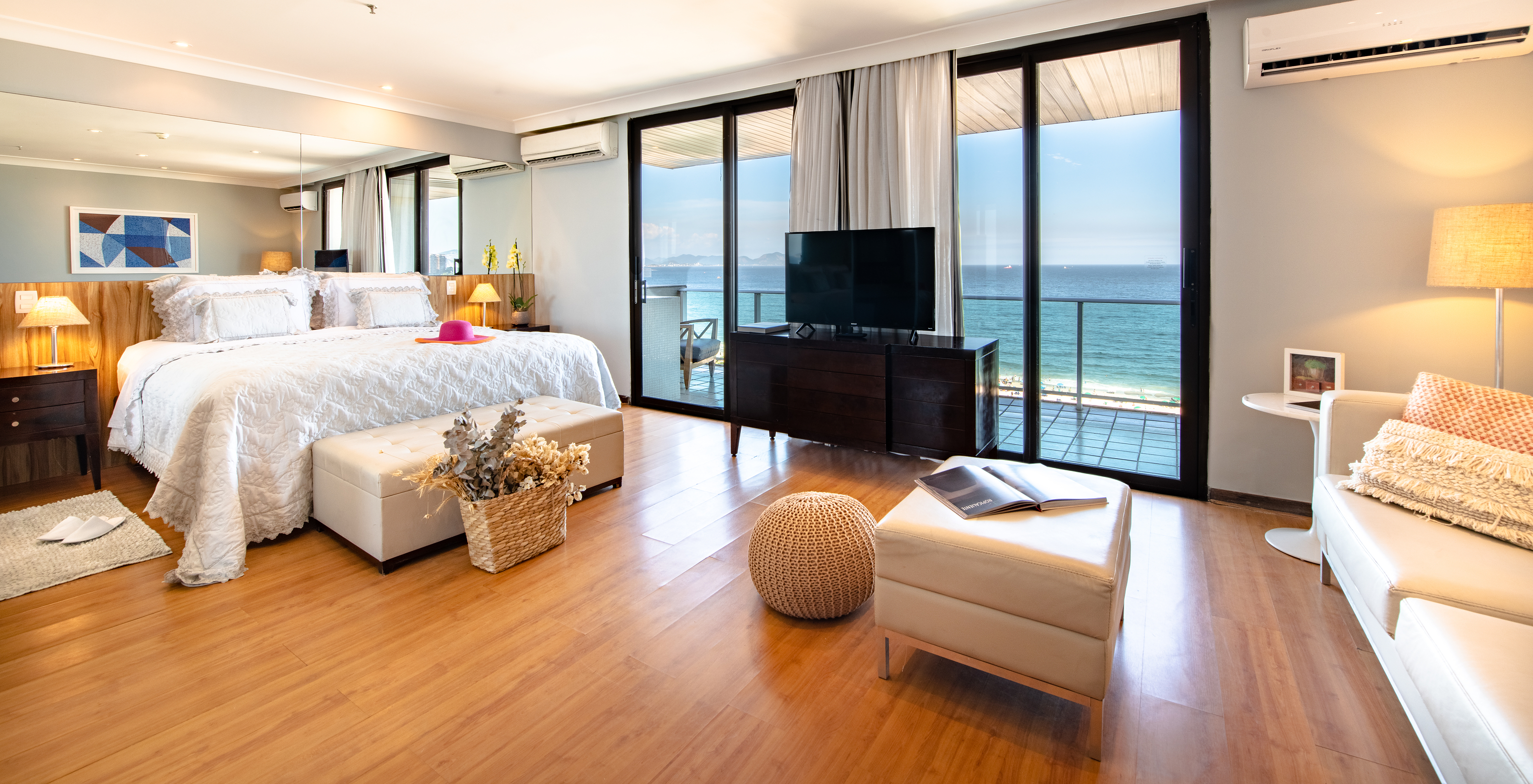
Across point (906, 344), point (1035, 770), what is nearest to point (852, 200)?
point (906, 344)

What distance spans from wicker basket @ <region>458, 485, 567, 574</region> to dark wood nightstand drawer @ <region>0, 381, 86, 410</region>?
2324mm

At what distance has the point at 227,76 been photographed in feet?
14.5

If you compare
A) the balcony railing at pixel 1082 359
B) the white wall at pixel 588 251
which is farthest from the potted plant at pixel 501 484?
the white wall at pixel 588 251

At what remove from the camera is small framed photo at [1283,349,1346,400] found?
3008mm

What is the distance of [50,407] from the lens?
11.2ft

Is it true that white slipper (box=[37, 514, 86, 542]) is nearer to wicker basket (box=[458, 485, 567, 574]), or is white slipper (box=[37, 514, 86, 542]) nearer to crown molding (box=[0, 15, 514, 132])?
wicker basket (box=[458, 485, 567, 574])

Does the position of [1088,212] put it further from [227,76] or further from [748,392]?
[227,76]

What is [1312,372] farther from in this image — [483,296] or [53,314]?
[53,314]

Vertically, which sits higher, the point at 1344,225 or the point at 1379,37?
the point at 1379,37

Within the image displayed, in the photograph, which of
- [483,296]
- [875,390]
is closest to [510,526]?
[875,390]

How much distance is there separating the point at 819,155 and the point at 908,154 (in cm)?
63

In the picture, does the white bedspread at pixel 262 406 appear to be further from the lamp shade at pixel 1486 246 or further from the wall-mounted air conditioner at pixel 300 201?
the lamp shade at pixel 1486 246

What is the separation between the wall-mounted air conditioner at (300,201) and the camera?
466 cm

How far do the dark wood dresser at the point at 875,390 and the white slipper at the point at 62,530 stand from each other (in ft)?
9.92
